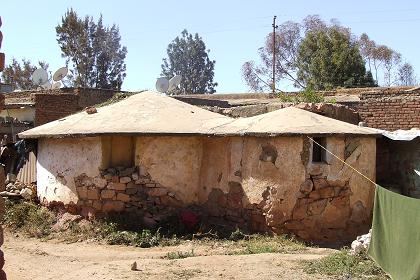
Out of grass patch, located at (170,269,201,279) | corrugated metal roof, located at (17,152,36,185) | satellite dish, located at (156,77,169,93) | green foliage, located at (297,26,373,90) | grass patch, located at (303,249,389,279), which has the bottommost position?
grass patch, located at (170,269,201,279)

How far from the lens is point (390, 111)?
12.6 metres

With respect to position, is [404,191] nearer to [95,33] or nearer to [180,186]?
[180,186]

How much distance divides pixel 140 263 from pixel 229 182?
10.0 ft

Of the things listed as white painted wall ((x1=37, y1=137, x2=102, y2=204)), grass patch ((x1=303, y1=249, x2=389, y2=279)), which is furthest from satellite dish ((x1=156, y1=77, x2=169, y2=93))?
grass patch ((x1=303, y1=249, x2=389, y2=279))

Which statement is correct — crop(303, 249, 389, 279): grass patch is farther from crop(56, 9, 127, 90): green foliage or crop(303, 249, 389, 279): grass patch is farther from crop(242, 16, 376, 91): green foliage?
crop(56, 9, 127, 90): green foliage

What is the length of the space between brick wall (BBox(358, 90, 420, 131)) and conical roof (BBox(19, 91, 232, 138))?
10.4 ft

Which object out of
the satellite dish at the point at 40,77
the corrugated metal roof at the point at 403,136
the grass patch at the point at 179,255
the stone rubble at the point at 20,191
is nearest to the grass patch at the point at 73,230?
the stone rubble at the point at 20,191

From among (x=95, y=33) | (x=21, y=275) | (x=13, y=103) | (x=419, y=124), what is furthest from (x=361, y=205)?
(x=95, y=33)

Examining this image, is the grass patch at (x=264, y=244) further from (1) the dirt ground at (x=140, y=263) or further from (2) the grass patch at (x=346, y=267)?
(2) the grass patch at (x=346, y=267)

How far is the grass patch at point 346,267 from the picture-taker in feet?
23.7

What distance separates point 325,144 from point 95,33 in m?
30.7

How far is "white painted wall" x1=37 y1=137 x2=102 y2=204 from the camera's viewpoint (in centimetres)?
1159

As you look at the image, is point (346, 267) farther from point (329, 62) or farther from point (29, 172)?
point (329, 62)

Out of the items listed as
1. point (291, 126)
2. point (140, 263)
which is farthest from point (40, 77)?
point (140, 263)
